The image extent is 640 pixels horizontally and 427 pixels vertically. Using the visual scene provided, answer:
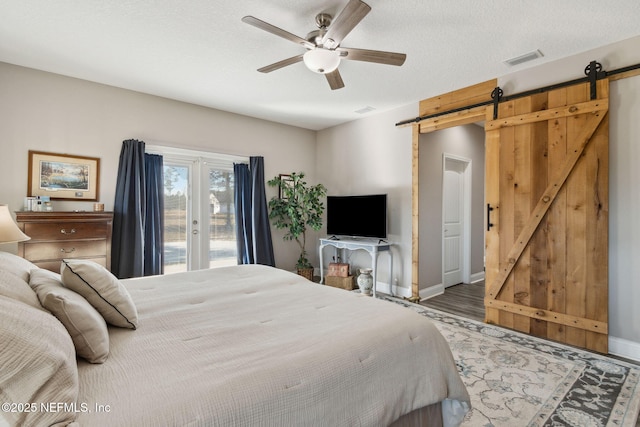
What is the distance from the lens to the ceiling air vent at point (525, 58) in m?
2.83

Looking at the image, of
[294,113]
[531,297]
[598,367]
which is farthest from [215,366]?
[294,113]

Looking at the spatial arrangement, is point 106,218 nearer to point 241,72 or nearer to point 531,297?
point 241,72

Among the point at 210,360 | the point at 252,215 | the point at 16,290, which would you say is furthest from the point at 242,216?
the point at 210,360

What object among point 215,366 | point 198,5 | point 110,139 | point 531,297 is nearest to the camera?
point 215,366

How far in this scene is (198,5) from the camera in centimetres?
219

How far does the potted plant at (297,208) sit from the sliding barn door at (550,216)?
245 centimetres

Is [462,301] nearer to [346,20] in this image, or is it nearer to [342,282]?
[342,282]

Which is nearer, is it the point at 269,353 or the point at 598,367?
the point at 269,353

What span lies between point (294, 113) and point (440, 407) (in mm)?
4120

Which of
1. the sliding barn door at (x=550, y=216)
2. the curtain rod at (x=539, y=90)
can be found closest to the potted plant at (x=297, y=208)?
the curtain rod at (x=539, y=90)

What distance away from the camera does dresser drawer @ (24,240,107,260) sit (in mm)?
2779

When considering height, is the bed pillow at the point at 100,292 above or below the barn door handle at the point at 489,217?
below

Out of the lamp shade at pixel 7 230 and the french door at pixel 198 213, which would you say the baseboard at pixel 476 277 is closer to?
the french door at pixel 198 213

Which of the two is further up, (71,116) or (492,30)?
(492,30)
